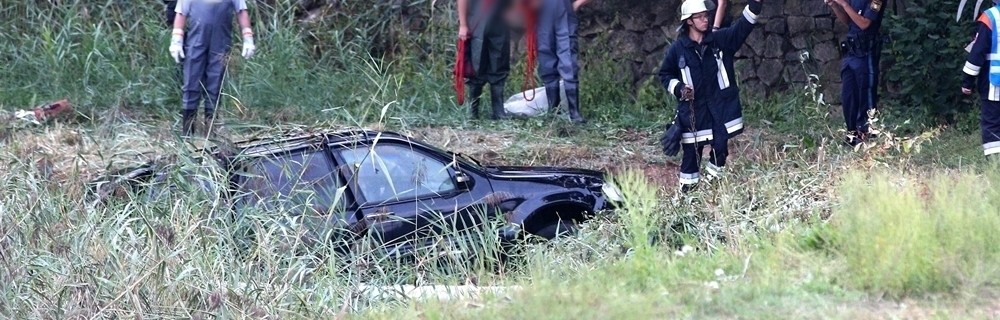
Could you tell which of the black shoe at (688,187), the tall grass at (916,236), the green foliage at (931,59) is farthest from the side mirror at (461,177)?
the green foliage at (931,59)

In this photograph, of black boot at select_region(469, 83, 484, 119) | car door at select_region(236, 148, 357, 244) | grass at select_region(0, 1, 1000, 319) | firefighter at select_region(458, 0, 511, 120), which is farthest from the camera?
black boot at select_region(469, 83, 484, 119)

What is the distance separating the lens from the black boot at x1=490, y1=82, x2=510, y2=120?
12086mm

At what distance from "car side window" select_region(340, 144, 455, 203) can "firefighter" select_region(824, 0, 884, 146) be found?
132 inches

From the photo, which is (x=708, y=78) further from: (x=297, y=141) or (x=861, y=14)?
(x=297, y=141)

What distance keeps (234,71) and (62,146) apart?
2990mm

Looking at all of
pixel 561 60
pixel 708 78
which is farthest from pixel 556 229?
pixel 561 60

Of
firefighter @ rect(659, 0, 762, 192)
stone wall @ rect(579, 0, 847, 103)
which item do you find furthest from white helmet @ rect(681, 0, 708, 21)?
stone wall @ rect(579, 0, 847, 103)

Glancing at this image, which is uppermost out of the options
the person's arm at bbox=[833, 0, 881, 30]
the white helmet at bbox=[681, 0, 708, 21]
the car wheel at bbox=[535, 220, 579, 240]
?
the white helmet at bbox=[681, 0, 708, 21]

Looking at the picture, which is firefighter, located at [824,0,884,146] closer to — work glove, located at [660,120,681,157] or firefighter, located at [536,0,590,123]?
work glove, located at [660,120,681,157]

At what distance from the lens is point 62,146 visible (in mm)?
10000

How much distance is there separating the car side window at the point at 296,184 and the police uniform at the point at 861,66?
407cm

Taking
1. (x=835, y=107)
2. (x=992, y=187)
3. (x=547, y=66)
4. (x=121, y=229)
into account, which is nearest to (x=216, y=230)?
(x=121, y=229)

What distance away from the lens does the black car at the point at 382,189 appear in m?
7.44

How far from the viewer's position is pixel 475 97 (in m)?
12.2
